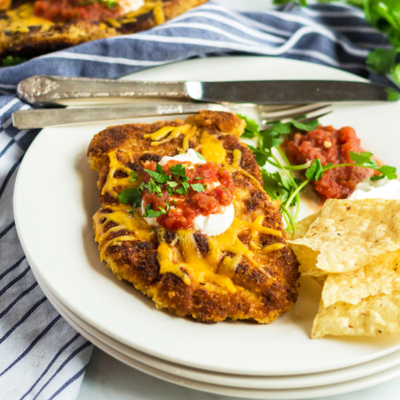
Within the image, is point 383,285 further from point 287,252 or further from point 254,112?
point 254,112

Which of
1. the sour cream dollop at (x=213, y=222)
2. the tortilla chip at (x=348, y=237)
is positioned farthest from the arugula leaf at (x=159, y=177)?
the tortilla chip at (x=348, y=237)

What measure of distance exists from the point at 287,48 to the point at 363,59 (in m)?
1.08

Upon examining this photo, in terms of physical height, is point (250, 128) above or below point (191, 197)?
below

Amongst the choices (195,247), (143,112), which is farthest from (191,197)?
(143,112)

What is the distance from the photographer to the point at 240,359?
247 cm

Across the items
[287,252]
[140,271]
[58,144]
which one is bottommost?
[287,252]

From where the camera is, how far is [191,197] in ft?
9.76

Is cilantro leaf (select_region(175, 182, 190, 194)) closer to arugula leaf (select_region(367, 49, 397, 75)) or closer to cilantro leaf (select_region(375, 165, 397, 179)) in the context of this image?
cilantro leaf (select_region(375, 165, 397, 179))

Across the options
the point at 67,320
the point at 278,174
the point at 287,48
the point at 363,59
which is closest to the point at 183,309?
the point at 67,320

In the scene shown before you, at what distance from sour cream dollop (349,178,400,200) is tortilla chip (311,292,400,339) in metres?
1.16

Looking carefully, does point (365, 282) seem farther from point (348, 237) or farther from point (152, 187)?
point (152, 187)

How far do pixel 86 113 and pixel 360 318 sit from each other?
271 centimetres

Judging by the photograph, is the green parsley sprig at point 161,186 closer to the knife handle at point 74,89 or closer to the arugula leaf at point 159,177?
the arugula leaf at point 159,177

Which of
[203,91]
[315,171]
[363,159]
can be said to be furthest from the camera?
[203,91]
